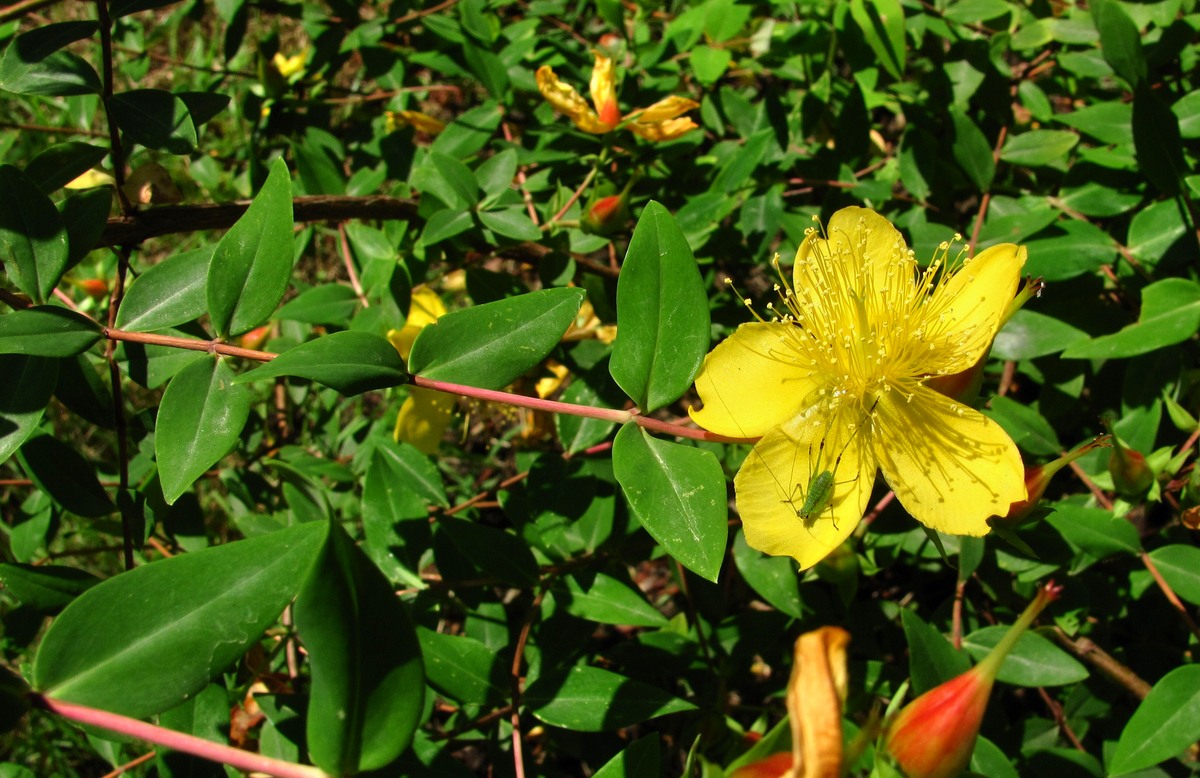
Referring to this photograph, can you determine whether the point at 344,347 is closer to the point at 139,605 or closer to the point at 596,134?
the point at 139,605

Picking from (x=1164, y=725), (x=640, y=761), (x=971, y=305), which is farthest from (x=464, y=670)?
(x=1164, y=725)

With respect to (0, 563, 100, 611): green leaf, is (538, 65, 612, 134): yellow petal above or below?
above

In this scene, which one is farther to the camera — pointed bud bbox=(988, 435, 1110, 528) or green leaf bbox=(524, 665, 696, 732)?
green leaf bbox=(524, 665, 696, 732)

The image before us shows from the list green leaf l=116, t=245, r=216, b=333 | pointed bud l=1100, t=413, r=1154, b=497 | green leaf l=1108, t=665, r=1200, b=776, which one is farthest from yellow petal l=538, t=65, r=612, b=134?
green leaf l=1108, t=665, r=1200, b=776

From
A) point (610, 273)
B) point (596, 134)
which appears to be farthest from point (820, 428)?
point (596, 134)

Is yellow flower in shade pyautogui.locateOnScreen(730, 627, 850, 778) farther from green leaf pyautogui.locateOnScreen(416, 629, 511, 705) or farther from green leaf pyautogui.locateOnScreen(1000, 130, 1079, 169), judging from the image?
green leaf pyautogui.locateOnScreen(1000, 130, 1079, 169)

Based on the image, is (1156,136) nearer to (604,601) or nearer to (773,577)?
(773,577)
